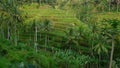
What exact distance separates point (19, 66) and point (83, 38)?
225ft

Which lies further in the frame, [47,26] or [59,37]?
[47,26]

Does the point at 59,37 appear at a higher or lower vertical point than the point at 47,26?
lower

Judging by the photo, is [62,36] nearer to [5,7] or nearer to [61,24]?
[61,24]

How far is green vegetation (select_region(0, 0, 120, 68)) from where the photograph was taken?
79.6 meters

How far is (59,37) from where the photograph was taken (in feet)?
377

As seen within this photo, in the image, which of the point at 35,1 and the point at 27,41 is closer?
the point at 27,41

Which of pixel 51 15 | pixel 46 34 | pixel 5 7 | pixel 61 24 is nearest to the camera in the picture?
pixel 5 7

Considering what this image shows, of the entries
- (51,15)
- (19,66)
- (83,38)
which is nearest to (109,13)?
(51,15)

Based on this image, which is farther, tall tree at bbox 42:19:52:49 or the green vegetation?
tall tree at bbox 42:19:52:49

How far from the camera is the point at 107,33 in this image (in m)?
81.3

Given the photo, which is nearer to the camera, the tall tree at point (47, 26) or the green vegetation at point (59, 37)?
the green vegetation at point (59, 37)

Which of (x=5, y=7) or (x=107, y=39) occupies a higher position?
(x=5, y=7)

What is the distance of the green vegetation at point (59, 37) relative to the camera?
79625 mm

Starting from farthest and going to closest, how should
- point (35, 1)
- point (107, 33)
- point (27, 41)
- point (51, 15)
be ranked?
point (35, 1) < point (51, 15) < point (27, 41) < point (107, 33)
